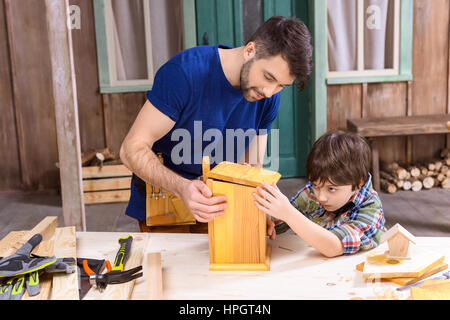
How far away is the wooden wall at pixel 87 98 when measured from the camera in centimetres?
504

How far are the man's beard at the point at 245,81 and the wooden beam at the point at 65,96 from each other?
1.33 m

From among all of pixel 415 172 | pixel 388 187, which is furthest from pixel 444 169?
pixel 388 187

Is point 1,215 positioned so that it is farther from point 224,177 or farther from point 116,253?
point 224,177

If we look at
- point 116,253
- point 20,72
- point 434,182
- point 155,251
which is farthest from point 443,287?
point 20,72

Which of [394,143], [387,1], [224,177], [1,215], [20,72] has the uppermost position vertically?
[387,1]

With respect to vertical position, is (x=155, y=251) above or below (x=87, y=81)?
below

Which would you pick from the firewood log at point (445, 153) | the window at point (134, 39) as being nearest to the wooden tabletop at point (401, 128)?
the firewood log at point (445, 153)

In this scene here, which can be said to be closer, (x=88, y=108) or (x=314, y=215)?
(x=314, y=215)

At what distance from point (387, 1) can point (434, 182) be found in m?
1.96

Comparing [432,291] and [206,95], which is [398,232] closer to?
[432,291]

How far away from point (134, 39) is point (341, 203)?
3.95 m

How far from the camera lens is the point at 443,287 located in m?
1.22

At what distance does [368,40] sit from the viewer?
5195mm

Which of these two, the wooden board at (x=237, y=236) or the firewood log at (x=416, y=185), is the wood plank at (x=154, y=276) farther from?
the firewood log at (x=416, y=185)
